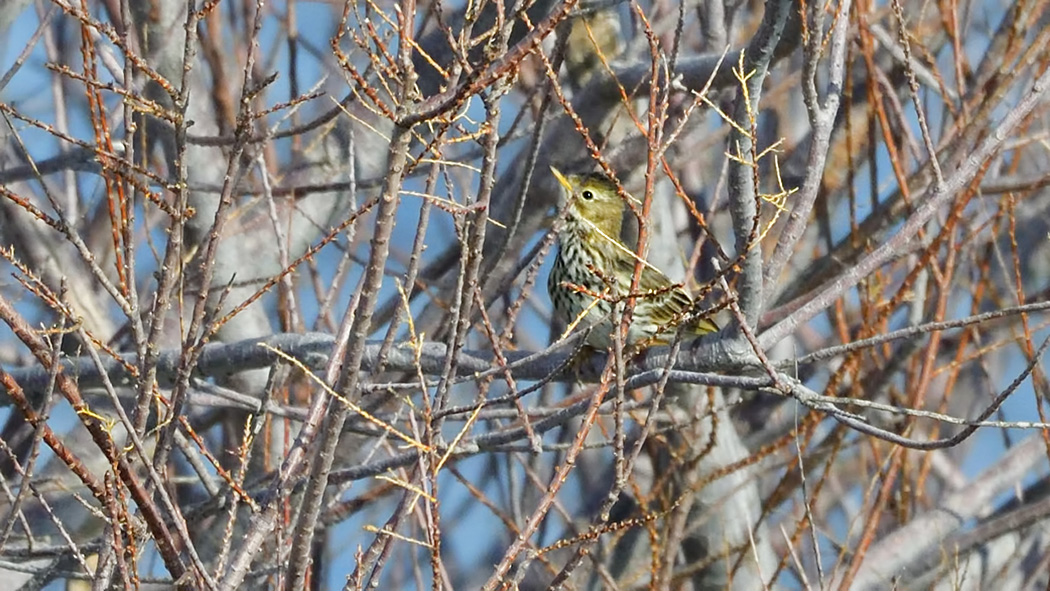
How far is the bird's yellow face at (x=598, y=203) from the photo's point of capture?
19.4ft

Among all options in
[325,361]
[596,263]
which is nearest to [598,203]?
[596,263]

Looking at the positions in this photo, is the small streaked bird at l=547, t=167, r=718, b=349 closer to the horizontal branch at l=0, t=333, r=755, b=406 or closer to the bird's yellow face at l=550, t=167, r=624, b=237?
the bird's yellow face at l=550, t=167, r=624, b=237

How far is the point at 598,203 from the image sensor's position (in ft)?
20.3

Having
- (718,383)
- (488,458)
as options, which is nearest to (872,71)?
(718,383)

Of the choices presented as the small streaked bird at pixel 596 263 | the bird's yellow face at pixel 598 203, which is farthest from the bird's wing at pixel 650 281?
the bird's yellow face at pixel 598 203

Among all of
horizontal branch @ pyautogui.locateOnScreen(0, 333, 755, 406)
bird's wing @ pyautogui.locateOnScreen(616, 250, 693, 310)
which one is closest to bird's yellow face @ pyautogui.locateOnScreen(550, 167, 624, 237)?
bird's wing @ pyautogui.locateOnScreen(616, 250, 693, 310)

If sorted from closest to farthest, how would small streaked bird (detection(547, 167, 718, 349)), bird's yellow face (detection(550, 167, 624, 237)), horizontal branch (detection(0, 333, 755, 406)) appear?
horizontal branch (detection(0, 333, 755, 406)), small streaked bird (detection(547, 167, 718, 349)), bird's yellow face (detection(550, 167, 624, 237))

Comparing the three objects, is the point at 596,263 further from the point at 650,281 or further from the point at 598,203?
the point at 598,203

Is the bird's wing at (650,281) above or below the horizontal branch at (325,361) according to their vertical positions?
above

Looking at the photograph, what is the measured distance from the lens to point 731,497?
23.1ft

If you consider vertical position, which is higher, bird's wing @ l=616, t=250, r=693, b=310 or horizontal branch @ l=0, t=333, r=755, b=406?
bird's wing @ l=616, t=250, r=693, b=310

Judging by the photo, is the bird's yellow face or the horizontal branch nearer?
the horizontal branch

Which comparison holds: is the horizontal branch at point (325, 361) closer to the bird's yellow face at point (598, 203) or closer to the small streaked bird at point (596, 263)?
the small streaked bird at point (596, 263)

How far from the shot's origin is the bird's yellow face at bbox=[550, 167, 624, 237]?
19.4 feet
